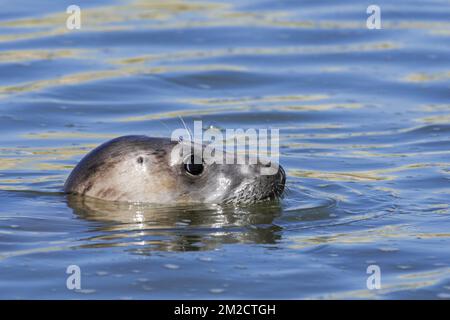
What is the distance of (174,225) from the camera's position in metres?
8.78

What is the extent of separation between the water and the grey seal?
0.14m

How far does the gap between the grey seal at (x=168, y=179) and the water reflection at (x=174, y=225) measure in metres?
0.09

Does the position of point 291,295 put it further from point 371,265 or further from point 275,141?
point 275,141

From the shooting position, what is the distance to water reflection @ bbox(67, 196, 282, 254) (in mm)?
8320

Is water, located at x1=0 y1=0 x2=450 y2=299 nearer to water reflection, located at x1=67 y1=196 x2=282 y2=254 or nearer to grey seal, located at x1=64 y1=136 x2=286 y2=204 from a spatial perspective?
water reflection, located at x1=67 y1=196 x2=282 y2=254

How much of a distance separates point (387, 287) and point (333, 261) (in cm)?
58

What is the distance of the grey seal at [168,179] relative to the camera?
9.25 metres

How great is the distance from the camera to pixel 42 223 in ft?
29.1

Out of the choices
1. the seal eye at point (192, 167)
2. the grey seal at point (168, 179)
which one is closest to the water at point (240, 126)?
the grey seal at point (168, 179)

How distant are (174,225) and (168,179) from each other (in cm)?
61

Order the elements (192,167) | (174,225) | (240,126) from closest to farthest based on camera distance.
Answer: (174,225) → (192,167) → (240,126)

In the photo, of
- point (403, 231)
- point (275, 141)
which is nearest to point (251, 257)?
point (403, 231)

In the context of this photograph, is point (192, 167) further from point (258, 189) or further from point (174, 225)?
point (174, 225)

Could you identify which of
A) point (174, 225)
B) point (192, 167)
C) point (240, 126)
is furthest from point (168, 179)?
point (240, 126)
